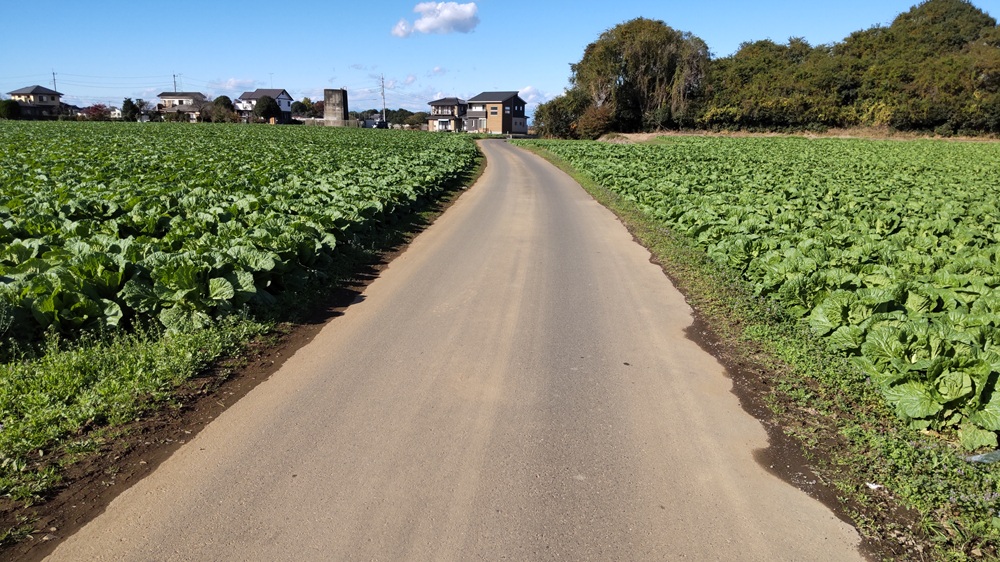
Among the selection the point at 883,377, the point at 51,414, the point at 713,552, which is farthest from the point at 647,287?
the point at 51,414

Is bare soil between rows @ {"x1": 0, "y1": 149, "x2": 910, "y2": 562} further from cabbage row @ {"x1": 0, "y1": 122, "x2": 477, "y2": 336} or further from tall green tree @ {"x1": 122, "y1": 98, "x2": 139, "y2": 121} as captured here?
tall green tree @ {"x1": 122, "y1": 98, "x2": 139, "y2": 121}

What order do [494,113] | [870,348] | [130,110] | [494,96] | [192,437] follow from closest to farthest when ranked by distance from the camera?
[192,437] < [870,348] < [130,110] < [494,113] < [494,96]

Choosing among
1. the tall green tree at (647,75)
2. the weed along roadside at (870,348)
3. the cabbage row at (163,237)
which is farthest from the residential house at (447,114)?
the weed along roadside at (870,348)

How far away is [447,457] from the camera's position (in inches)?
168

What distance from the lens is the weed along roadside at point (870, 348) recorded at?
388cm

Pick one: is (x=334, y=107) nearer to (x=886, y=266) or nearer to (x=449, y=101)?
(x=449, y=101)

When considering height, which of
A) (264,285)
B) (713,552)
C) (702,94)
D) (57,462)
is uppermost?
(702,94)

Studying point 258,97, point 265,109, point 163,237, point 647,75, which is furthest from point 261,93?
point 163,237

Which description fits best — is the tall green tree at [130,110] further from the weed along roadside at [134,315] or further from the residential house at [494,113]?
the weed along roadside at [134,315]

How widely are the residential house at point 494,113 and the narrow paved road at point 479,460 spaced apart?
102626mm

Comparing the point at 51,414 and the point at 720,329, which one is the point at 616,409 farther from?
the point at 51,414

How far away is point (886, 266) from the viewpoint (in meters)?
7.54

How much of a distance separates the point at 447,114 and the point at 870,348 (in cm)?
12499

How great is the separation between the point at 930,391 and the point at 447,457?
3.81 metres
